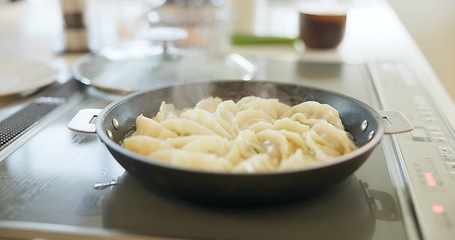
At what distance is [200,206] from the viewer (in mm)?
714

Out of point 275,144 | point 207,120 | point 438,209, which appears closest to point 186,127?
point 207,120

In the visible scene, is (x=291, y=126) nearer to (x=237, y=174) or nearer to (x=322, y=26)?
(x=237, y=174)

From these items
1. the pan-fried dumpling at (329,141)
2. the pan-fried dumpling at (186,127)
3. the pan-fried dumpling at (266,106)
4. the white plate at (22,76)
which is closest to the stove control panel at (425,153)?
the pan-fried dumpling at (329,141)

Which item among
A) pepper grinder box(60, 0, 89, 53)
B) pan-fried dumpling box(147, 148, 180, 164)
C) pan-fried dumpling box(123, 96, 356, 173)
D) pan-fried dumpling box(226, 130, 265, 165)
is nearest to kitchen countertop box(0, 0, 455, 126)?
pepper grinder box(60, 0, 89, 53)

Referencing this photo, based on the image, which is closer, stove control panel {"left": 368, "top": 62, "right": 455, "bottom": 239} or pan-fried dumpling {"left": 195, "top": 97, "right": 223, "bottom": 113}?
stove control panel {"left": 368, "top": 62, "right": 455, "bottom": 239}

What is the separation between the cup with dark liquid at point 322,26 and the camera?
5.25 ft

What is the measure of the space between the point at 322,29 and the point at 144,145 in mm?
1026

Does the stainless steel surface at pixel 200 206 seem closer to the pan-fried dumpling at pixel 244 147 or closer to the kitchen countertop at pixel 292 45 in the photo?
the pan-fried dumpling at pixel 244 147

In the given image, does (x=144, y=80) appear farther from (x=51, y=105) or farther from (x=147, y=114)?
(x=147, y=114)

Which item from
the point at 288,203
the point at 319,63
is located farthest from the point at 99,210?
the point at 319,63

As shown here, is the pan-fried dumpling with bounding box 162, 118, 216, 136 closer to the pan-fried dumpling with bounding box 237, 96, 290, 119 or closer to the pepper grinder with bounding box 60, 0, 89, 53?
the pan-fried dumpling with bounding box 237, 96, 290, 119

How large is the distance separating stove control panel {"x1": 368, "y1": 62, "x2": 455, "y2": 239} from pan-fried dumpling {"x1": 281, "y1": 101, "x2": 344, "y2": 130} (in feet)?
0.45

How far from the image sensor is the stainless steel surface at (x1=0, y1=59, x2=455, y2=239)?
666 millimetres

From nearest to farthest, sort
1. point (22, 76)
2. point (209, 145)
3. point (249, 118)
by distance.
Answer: point (209, 145)
point (249, 118)
point (22, 76)
